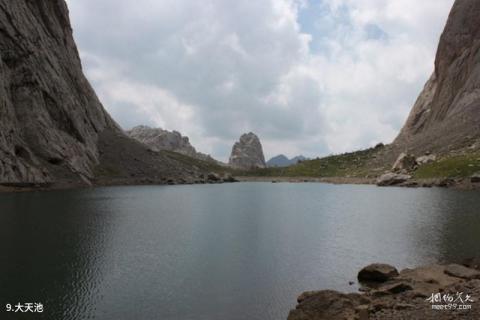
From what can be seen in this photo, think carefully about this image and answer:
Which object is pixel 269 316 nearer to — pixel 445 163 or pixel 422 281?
pixel 422 281

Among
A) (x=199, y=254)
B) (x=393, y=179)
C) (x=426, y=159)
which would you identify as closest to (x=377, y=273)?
(x=199, y=254)

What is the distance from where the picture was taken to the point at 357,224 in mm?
64938

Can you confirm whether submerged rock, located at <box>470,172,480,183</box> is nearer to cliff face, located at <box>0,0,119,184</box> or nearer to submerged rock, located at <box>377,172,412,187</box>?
submerged rock, located at <box>377,172,412,187</box>

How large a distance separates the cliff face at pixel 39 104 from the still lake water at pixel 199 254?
155 feet

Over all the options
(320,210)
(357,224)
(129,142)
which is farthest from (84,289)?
(129,142)

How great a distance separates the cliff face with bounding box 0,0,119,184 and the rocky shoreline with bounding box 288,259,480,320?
336 ft

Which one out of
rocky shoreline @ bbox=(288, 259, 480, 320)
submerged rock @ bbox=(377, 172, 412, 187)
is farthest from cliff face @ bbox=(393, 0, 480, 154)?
rocky shoreline @ bbox=(288, 259, 480, 320)

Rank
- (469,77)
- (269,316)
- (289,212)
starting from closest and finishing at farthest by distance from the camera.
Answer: (269,316)
(289,212)
(469,77)

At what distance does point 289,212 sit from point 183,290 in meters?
51.4

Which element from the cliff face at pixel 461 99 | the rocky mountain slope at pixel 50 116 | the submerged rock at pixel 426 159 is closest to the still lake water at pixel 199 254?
the rocky mountain slope at pixel 50 116

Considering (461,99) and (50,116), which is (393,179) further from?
(50,116)

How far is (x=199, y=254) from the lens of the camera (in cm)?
4428

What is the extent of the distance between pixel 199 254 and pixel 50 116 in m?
122

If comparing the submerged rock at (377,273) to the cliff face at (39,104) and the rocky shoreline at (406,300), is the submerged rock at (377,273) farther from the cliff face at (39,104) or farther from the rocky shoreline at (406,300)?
the cliff face at (39,104)
